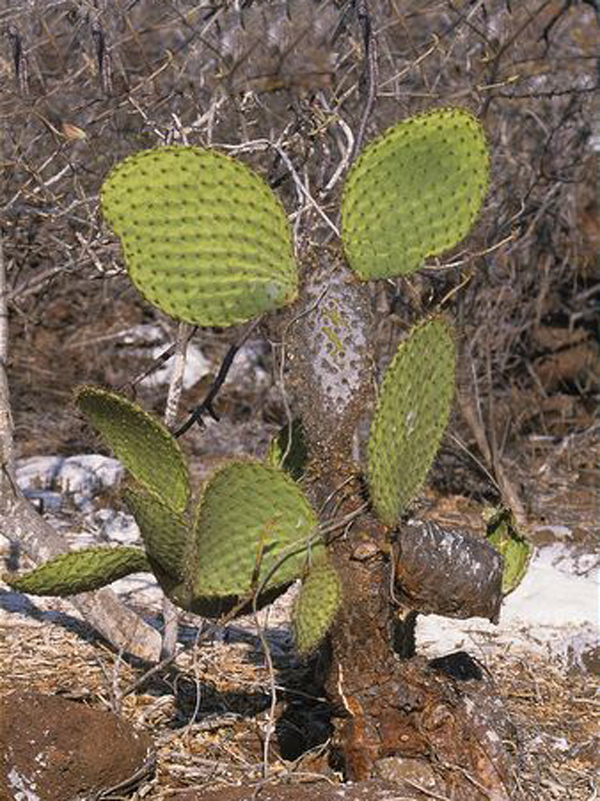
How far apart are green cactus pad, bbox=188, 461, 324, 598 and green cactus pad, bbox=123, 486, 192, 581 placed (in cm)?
6

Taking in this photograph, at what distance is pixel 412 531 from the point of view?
2752mm

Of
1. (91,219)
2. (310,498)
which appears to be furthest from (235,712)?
(91,219)

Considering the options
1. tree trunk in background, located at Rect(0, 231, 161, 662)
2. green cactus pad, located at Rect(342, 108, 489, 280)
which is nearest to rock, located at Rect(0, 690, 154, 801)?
tree trunk in background, located at Rect(0, 231, 161, 662)

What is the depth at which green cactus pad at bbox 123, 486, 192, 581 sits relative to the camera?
8.57 feet

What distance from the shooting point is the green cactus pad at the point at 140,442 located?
2.64 m

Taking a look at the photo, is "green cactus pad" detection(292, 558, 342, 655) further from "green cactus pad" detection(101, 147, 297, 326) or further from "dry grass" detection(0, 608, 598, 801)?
"green cactus pad" detection(101, 147, 297, 326)

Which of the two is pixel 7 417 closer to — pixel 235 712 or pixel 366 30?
pixel 235 712

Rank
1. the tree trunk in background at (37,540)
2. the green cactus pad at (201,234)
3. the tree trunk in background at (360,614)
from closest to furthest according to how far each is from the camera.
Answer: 1. the green cactus pad at (201,234)
2. the tree trunk in background at (360,614)
3. the tree trunk in background at (37,540)

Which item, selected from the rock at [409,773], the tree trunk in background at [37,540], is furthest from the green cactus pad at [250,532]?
the tree trunk in background at [37,540]

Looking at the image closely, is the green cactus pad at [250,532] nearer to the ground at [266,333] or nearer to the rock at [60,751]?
the ground at [266,333]

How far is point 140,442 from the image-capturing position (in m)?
2.71

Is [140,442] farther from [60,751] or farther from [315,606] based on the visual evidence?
[60,751]

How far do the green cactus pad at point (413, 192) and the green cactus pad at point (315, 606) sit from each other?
0.53 m

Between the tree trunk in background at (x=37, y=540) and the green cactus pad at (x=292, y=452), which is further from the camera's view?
the tree trunk in background at (x=37, y=540)
